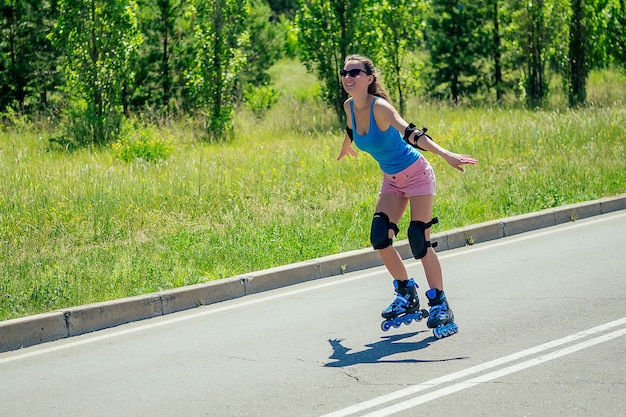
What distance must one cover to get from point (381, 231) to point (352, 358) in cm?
104

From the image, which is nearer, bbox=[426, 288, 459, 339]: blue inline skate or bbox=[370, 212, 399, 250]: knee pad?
bbox=[426, 288, 459, 339]: blue inline skate

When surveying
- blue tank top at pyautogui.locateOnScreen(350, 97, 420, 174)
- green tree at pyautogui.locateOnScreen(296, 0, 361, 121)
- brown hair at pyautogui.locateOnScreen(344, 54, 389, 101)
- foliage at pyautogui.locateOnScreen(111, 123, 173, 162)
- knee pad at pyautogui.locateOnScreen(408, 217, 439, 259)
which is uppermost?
green tree at pyautogui.locateOnScreen(296, 0, 361, 121)

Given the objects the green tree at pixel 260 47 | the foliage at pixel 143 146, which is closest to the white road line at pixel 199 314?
the foliage at pixel 143 146

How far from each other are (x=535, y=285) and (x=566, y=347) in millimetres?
2184

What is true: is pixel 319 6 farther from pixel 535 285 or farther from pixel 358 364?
pixel 358 364

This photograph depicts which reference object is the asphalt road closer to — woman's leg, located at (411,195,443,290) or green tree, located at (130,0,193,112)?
woman's leg, located at (411,195,443,290)

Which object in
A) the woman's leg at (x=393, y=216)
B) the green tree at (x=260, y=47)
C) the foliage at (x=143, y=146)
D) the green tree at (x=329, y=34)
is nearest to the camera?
the woman's leg at (x=393, y=216)

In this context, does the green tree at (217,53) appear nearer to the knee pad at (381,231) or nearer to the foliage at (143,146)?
the foliage at (143,146)

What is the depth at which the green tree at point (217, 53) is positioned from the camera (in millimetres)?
20297

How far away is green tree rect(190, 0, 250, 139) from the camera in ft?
66.6

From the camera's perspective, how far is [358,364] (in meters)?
6.21

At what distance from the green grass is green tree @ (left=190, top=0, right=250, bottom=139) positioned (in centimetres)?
164

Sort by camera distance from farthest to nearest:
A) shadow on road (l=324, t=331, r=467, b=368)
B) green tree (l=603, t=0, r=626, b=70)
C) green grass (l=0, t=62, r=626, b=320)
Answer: green tree (l=603, t=0, r=626, b=70) → green grass (l=0, t=62, r=626, b=320) → shadow on road (l=324, t=331, r=467, b=368)

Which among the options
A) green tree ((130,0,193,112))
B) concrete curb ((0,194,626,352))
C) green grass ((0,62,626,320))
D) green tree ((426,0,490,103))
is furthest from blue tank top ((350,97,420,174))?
green tree ((426,0,490,103))
